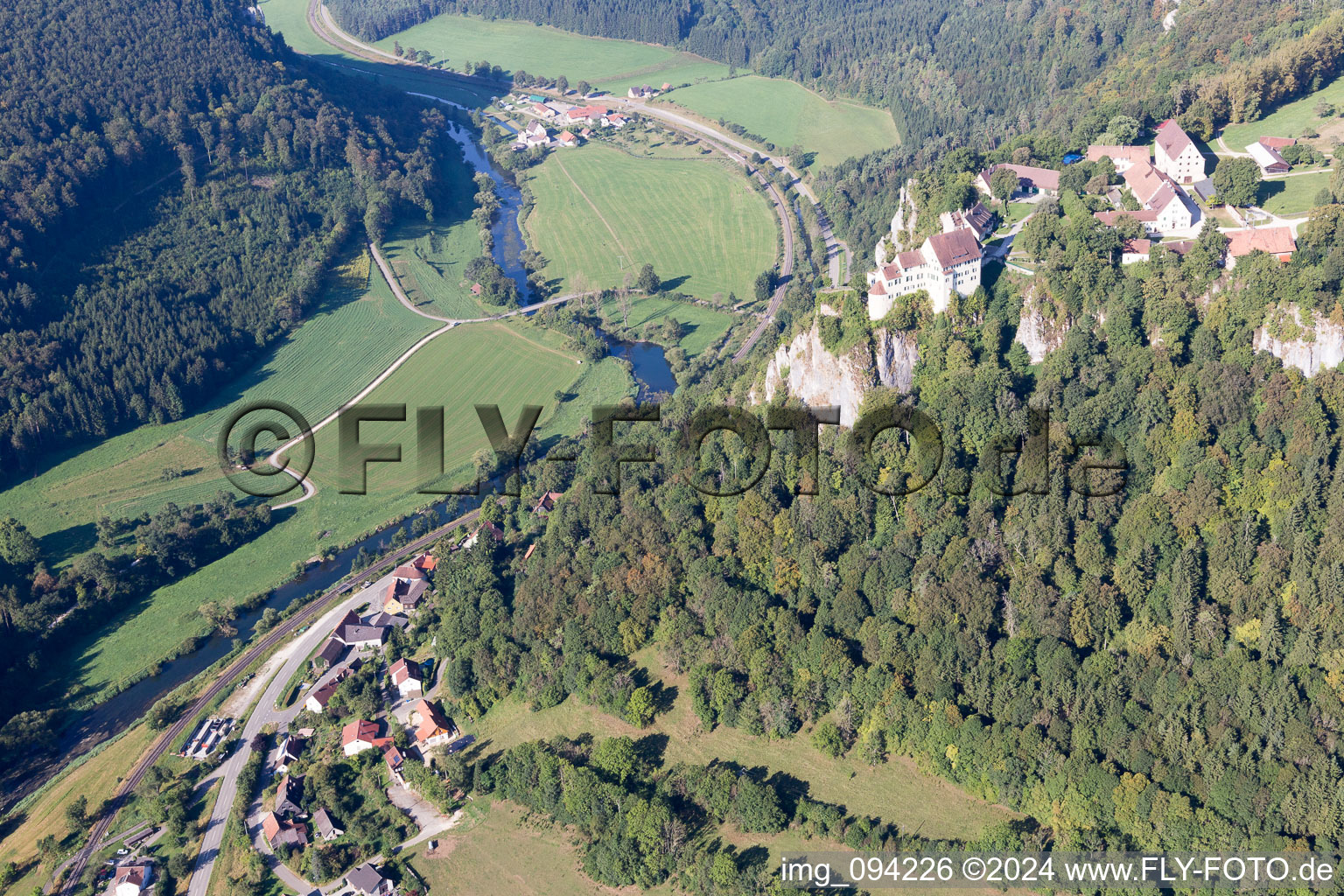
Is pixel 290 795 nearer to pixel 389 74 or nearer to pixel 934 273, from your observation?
pixel 934 273

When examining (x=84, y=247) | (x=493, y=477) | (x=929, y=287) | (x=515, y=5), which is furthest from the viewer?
(x=515, y=5)

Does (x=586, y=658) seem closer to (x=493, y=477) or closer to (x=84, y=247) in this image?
(x=493, y=477)

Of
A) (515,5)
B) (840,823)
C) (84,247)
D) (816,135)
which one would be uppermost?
(515,5)

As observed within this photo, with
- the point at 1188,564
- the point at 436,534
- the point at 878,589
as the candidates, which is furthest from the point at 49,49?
the point at 1188,564

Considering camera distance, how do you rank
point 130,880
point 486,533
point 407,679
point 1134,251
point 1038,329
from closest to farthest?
point 130,880
point 407,679
point 1038,329
point 1134,251
point 486,533

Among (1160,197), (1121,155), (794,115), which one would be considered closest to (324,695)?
(1160,197)

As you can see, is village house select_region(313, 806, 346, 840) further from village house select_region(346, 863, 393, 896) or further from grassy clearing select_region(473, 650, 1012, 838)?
grassy clearing select_region(473, 650, 1012, 838)
